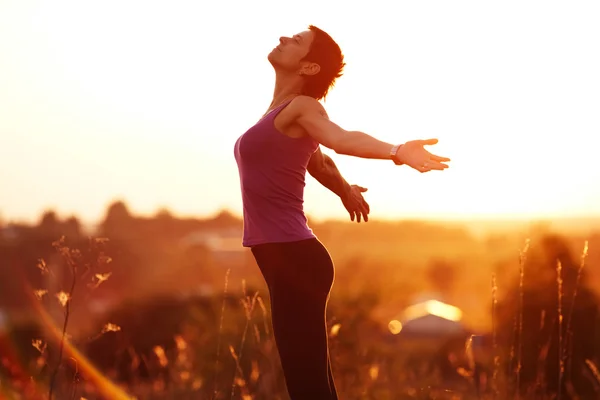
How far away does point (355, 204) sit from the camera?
15.8 ft

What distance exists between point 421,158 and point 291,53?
1.08m

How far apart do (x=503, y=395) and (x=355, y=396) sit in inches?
61.1

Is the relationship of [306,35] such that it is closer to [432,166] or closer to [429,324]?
[432,166]

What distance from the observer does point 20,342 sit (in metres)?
32.9

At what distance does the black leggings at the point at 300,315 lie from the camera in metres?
3.95

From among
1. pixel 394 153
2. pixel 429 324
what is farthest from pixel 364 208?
pixel 429 324

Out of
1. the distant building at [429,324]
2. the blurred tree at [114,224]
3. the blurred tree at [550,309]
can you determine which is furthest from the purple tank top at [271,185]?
the distant building at [429,324]

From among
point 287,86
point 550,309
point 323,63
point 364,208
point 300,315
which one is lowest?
point 550,309

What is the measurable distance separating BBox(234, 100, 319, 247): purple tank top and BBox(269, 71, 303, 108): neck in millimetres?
265

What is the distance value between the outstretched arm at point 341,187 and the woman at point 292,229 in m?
0.52

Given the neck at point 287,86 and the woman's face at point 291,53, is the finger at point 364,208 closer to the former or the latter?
the neck at point 287,86

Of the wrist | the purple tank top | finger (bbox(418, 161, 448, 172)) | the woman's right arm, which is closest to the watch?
the woman's right arm

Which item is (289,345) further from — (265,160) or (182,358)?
(182,358)

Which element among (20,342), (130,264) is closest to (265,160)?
(20,342)
